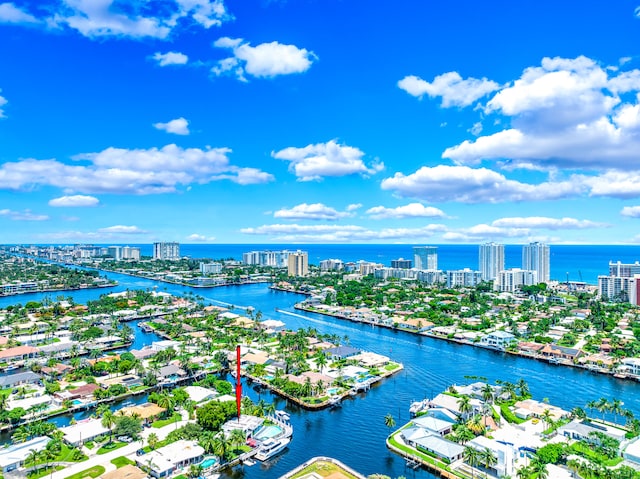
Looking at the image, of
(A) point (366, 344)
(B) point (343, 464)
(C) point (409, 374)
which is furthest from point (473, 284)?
(B) point (343, 464)

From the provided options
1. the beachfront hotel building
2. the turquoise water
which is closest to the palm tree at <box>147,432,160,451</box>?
the turquoise water

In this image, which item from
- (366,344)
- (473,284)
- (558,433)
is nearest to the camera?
(558,433)

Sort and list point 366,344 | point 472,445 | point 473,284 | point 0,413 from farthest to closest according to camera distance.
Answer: point 473,284
point 366,344
point 0,413
point 472,445

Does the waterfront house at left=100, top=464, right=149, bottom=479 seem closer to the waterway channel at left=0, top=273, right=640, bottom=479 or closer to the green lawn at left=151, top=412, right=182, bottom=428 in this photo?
the waterway channel at left=0, top=273, right=640, bottom=479

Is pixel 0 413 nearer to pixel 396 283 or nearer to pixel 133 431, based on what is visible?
pixel 133 431

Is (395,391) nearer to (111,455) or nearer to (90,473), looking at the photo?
(111,455)

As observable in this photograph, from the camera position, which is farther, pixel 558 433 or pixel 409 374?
pixel 409 374
